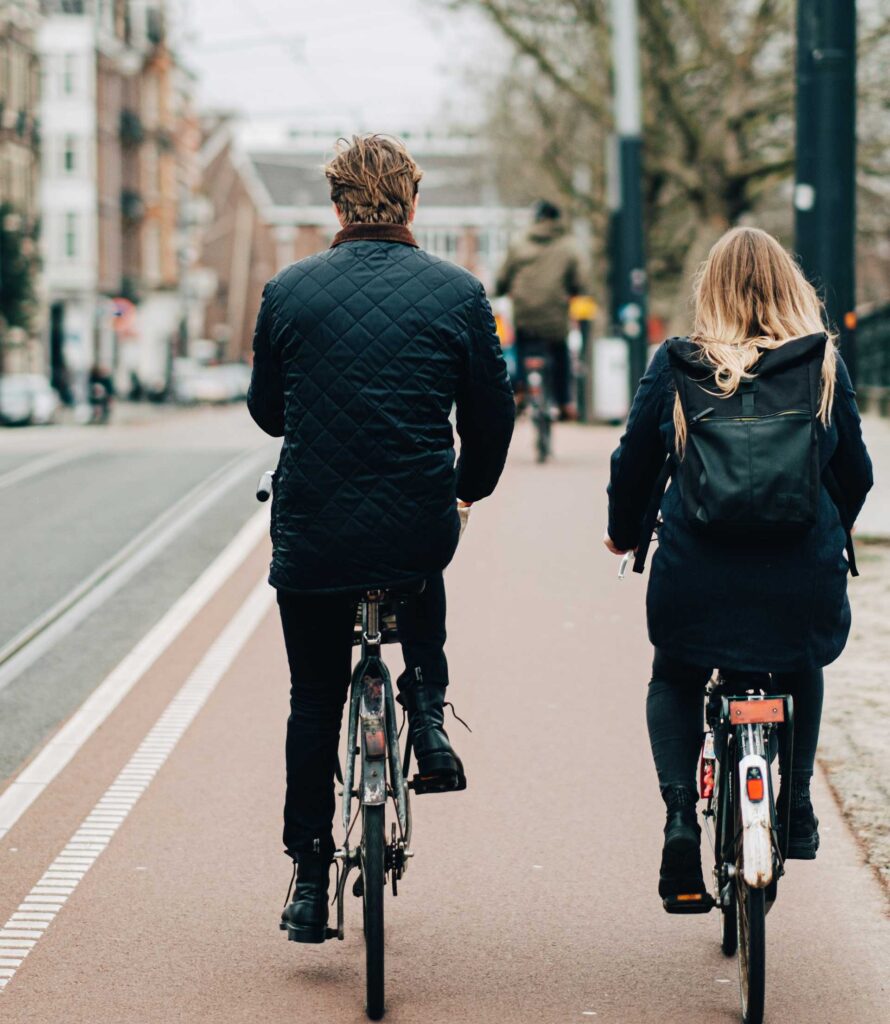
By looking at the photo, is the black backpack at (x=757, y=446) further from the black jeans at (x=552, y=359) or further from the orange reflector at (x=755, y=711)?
the black jeans at (x=552, y=359)

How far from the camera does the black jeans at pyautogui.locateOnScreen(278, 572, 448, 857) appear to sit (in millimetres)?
4375

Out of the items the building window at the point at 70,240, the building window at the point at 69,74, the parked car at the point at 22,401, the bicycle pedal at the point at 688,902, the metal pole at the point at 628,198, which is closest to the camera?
the bicycle pedal at the point at 688,902

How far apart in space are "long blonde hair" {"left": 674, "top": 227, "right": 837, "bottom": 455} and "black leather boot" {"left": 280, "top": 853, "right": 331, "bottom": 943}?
1.28 m

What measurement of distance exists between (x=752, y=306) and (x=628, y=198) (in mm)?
22078

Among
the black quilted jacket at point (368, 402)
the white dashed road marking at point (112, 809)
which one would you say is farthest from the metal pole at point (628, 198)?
the black quilted jacket at point (368, 402)

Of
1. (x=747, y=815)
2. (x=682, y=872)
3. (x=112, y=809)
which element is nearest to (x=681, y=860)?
(x=682, y=872)

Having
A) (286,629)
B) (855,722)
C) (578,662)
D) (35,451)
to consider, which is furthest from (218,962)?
(35,451)

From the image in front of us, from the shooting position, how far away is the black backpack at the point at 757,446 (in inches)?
154

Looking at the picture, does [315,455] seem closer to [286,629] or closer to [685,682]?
[286,629]

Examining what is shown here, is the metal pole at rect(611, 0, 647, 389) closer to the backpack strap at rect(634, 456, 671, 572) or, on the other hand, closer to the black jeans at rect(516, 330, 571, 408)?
the black jeans at rect(516, 330, 571, 408)

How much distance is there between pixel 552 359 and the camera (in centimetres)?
1794

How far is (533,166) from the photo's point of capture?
49719 mm

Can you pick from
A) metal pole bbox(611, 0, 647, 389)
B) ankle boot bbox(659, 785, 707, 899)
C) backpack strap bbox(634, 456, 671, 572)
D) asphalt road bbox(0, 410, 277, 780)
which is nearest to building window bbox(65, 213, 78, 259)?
metal pole bbox(611, 0, 647, 389)

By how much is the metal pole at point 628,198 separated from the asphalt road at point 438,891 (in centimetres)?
1742
